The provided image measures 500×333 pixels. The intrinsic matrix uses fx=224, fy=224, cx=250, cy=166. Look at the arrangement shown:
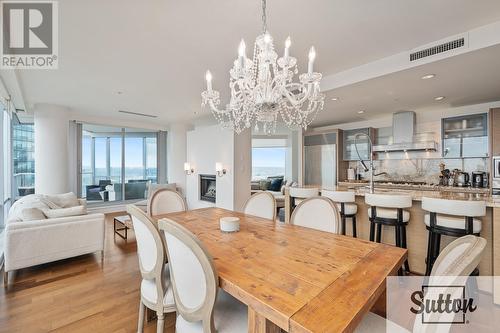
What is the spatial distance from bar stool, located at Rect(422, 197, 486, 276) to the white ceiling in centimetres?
154

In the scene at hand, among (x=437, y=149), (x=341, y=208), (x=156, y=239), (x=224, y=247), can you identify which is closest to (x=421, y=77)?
(x=341, y=208)

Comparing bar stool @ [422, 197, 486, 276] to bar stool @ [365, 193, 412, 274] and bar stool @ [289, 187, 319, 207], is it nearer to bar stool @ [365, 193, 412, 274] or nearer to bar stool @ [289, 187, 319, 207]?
bar stool @ [365, 193, 412, 274]

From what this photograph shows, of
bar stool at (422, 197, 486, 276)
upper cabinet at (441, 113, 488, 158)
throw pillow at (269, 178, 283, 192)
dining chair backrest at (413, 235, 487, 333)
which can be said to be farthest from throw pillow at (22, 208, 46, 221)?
upper cabinet at (441, 113, 488, 158)

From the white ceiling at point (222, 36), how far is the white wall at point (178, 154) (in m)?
3.36

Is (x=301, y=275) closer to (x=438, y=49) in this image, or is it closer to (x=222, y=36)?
(x=222, y=36)

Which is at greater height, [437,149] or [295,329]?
[437,149]

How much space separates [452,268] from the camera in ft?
2.71

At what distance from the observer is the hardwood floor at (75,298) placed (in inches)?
74.0

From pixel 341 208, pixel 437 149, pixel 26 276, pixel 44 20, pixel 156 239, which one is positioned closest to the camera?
pixel 156 239

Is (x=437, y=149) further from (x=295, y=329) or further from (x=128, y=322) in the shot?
(x=128, y=322)

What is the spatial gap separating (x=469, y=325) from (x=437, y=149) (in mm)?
3787

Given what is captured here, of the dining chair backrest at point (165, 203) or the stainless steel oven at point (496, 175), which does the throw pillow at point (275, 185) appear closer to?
the stainless steel oven at point (496, 175)

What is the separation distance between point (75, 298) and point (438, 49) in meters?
4.48

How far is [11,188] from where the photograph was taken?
4762mm
